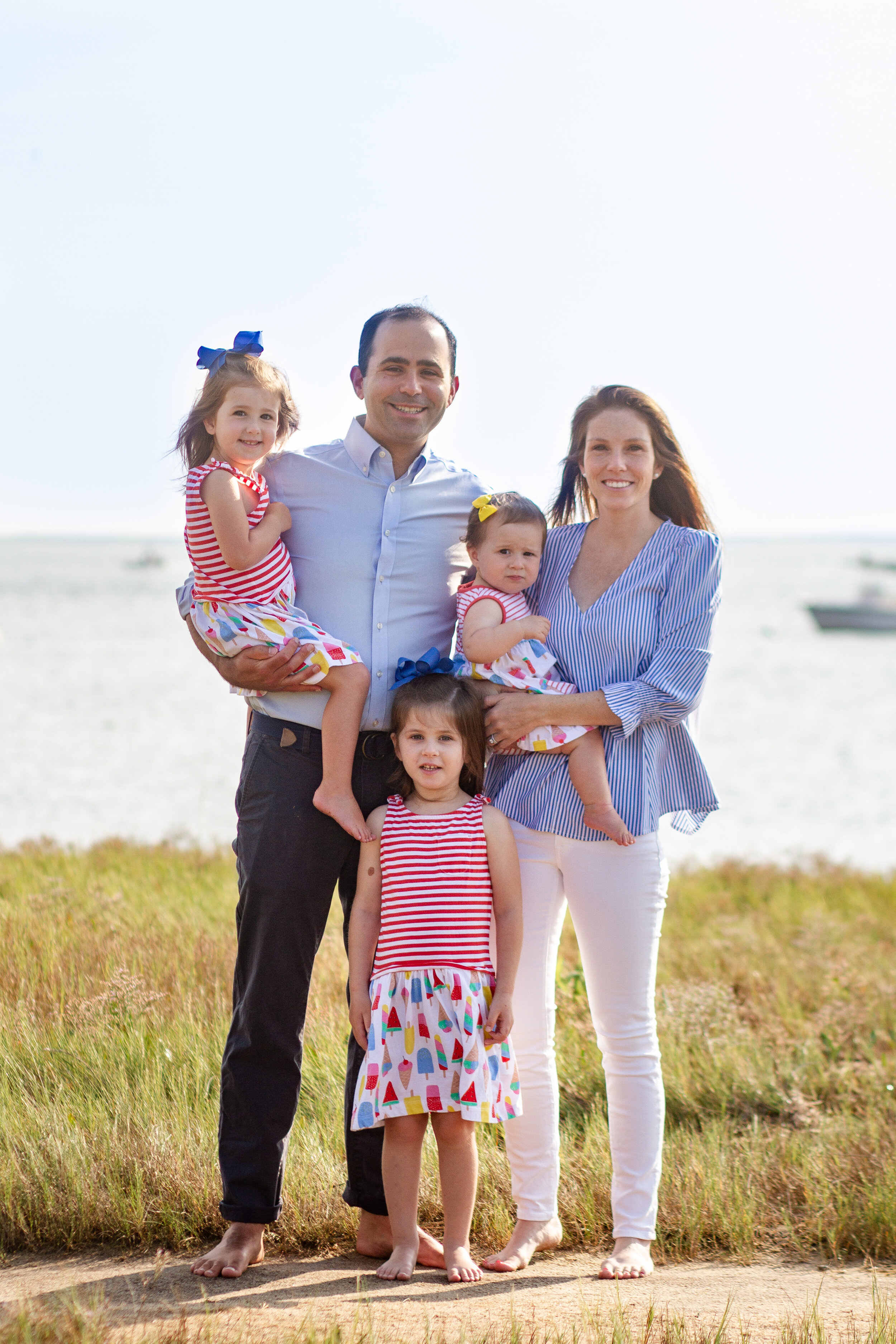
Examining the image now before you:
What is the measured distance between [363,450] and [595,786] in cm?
121

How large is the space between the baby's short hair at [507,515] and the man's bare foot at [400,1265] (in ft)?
6.45

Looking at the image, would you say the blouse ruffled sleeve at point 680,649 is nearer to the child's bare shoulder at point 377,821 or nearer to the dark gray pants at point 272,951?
the child's bare shoulder at point 377,821

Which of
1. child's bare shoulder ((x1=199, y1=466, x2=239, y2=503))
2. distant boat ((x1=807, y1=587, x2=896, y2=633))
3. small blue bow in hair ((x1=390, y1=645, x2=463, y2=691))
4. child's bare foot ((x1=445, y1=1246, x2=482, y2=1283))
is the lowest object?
child's bare foot ((x1=445, y1=1246, x2=482, y2=1283))

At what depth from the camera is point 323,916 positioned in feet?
11.1

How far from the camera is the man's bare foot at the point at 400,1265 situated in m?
3.08

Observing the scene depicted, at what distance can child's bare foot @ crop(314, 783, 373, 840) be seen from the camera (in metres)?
3.17

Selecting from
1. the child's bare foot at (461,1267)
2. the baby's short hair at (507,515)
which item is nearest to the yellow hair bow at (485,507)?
the baby's short hair at (507,515)

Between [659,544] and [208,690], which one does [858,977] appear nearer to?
[659,544]

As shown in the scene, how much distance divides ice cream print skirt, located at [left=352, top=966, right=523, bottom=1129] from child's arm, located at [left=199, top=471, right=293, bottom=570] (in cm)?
120

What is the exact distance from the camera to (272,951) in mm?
3258

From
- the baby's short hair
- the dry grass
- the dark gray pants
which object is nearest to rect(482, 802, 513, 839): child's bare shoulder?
the dark gray pants

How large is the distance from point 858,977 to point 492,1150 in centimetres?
322

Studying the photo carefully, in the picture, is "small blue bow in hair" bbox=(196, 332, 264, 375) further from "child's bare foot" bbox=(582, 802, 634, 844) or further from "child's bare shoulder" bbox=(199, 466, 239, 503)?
"child's bare foot" bbox=(582, 802, 634, 844)

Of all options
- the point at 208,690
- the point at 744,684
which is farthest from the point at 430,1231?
the point at 744,684
